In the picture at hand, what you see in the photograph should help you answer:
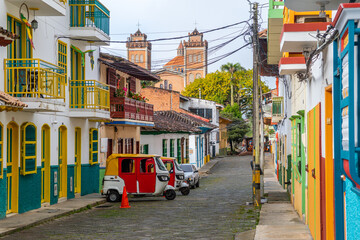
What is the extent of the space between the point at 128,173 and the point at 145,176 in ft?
2.09

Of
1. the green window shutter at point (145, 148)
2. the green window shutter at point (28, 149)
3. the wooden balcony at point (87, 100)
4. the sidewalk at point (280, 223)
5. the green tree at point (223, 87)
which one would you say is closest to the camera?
the sidewalk at point (280, 223)

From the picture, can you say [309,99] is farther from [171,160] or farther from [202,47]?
[202,47]

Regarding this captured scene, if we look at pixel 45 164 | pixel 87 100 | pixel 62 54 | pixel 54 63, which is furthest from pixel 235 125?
pixel 45 164

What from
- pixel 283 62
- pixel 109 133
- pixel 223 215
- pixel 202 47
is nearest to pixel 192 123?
pixel 109 133

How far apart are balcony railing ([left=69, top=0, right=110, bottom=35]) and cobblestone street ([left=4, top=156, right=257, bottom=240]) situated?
678 centimetres

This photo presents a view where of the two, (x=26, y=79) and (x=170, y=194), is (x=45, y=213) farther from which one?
(x=170, y=194)

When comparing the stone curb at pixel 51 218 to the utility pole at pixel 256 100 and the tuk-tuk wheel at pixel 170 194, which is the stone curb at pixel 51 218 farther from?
the utility pole at pixel 256 100

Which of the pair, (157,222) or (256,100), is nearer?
(157,222)

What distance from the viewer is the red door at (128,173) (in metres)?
21.8

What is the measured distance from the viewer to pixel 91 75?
24516mm

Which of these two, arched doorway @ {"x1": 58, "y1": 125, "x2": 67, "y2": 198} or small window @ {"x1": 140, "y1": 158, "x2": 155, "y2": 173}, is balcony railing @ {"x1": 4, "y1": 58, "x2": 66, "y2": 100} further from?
small window @ {"x1": 140, "y1": 158, "x2": 155, "y2": 173}

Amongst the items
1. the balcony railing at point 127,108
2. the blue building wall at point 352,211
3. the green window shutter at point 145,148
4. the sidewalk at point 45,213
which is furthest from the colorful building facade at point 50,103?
the green window shutter at point 145,148

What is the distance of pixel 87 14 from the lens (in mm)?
22438

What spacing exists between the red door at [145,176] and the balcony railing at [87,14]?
538 centimetres
